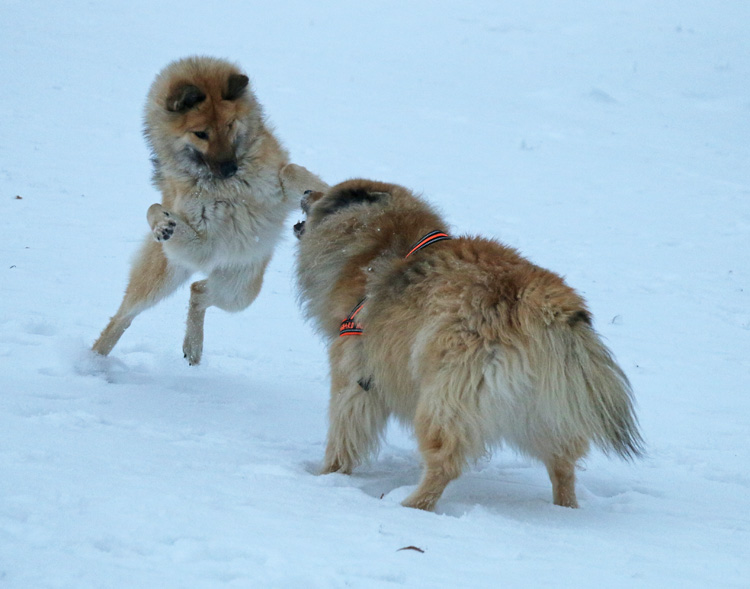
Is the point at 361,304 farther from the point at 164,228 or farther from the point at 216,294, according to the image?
the point at 216,294

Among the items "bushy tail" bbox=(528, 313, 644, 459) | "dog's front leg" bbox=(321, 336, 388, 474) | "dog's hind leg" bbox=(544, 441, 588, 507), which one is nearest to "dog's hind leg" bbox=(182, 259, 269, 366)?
"dog's front leg" bbox=(321, 336, 388, 474)

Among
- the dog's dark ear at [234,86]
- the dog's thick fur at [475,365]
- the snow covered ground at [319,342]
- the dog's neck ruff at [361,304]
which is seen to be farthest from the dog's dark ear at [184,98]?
the dog's neck ruff at [361,304]

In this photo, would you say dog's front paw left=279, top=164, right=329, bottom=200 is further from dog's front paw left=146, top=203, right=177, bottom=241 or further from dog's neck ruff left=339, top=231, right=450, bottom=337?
dog's neck ruff left=339, top=231, right=450, bottom=337

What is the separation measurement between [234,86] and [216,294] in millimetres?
1546

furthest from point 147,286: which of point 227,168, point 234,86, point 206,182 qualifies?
point 234,86

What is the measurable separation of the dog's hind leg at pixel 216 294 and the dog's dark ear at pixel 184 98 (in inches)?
47.7

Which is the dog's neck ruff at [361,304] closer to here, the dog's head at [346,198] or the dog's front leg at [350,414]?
the dog's front leg at [350,414]

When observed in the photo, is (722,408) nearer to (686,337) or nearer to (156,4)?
(686,337)

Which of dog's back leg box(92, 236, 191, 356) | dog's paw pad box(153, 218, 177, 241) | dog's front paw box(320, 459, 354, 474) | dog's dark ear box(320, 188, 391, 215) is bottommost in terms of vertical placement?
dog's front paw box(320, 459, 354, 474)

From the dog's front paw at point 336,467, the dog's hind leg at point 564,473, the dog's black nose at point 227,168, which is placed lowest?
the dog's front paw at point 336,467

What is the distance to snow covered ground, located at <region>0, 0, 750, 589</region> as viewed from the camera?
230 centimetres

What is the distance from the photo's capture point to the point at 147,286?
532 cm

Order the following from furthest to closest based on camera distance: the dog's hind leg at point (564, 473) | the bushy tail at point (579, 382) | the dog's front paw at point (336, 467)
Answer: the dog's front paw at point (336, 467)
the dog's hind leg at point (564, 473)
the bushy tail at point (579, 382)

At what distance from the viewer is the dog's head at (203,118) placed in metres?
4.72
